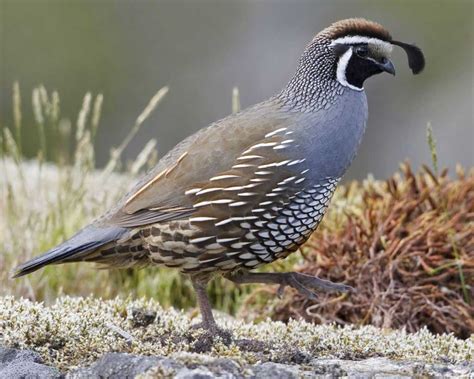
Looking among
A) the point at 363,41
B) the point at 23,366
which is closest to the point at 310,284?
the point at 363,41

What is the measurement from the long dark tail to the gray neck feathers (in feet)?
3.58

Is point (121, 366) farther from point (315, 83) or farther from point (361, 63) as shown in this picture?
point (361, 63)

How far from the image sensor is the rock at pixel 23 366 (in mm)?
4004

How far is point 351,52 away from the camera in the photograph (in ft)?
16.6

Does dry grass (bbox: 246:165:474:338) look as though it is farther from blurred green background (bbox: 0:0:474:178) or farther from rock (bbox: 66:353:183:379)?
blurred green background (bbox: 0:0:474:178)

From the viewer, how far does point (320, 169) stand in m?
4.76

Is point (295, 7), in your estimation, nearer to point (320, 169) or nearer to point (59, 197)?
point (59, 197)

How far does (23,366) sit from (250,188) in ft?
4.40

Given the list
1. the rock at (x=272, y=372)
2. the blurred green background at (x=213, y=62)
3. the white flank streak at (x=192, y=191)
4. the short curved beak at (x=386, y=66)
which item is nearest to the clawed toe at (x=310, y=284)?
the white flank streak at (x=192, y=191)

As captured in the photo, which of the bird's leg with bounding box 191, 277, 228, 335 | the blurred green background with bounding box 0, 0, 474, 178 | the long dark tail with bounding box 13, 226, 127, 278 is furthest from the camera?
the blurred green background with bounding box 0, 0, 474, 178

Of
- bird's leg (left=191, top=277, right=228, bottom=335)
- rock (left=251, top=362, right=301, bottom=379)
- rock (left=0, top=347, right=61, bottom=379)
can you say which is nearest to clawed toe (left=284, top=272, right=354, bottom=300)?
bird's leg (left=191, top=277, right=228, bottom=335)

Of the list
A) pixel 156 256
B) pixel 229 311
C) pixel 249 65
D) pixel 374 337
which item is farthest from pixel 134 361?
pixel 249 65

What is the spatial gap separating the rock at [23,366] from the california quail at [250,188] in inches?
22.9

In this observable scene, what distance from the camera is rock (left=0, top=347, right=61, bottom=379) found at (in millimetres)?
4004
